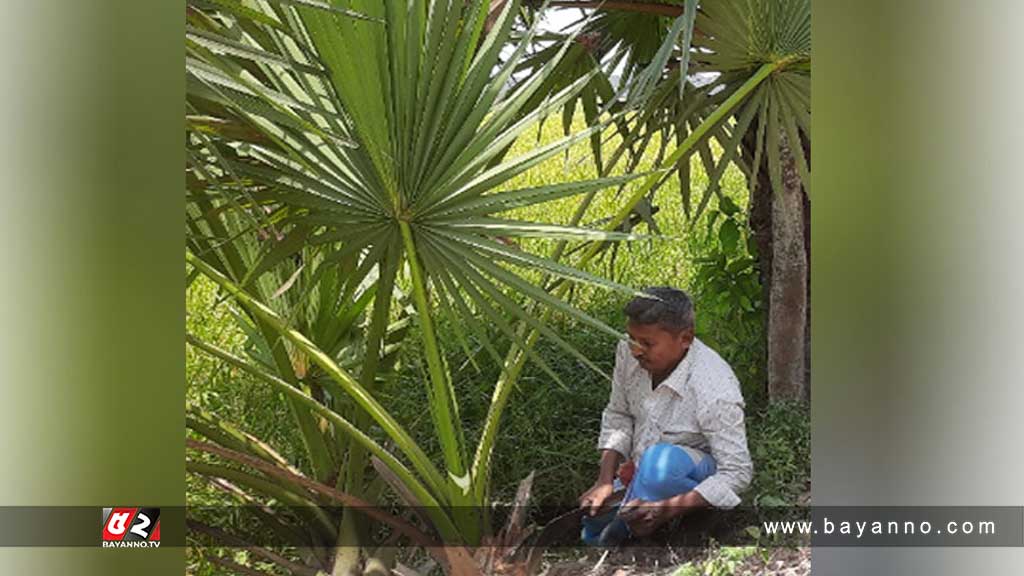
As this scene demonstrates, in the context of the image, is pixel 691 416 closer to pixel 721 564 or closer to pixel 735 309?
pixel 721 564

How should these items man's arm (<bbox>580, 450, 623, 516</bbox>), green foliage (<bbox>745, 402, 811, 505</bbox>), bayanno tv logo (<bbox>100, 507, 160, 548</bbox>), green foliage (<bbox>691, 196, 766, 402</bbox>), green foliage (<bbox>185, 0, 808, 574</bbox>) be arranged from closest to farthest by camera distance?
1. bayanno tv logo (<bbox>100, 507, 160, 548</bbox>)
2. green foliage (<bbox>185, 0, 808, 574</bbox>)
3. man's arm (<bbox>580, 450, 623, 516</bbox>)
4. green foliage (<bbox>745, 402, 811, 505</bbox>)
5. green foliage (<bbox>691, 196, 766, 402</bbox>)

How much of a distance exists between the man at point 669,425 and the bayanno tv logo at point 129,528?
153 cm

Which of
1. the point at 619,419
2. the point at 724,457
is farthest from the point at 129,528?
the point at 619,419

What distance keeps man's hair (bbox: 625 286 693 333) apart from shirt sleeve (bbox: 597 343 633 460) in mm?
63

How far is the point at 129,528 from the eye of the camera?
0.45m

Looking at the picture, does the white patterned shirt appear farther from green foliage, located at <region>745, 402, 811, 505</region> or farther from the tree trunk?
the tree trunk

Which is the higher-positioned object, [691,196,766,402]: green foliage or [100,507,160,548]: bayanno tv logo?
[691,196,766,402]: green foliage

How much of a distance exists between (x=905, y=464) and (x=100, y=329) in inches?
11.7

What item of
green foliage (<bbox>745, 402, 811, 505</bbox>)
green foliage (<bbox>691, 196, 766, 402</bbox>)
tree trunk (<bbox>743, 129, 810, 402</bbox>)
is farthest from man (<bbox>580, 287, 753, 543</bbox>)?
green foliage (<bbox>691, 196, 766, 402</bbox>)

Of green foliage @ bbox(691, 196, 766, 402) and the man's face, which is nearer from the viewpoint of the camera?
the man's face

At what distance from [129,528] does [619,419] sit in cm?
170

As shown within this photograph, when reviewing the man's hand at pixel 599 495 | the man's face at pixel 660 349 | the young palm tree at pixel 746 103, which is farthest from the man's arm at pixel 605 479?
the young palm tree at pixel 746 103

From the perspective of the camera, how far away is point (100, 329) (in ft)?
1.41

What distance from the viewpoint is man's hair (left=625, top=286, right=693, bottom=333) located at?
82.2 inches
